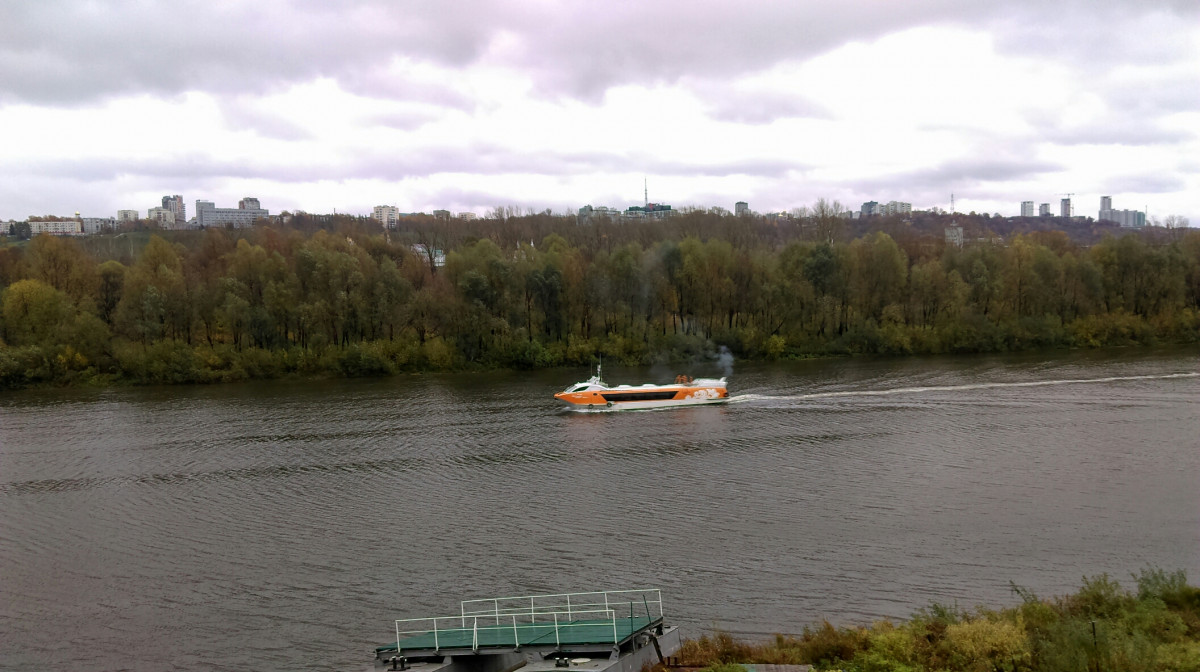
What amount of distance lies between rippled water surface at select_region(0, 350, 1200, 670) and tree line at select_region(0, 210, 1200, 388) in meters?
15.0

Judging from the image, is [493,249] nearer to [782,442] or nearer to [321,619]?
[782,442]

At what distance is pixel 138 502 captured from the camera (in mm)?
29938

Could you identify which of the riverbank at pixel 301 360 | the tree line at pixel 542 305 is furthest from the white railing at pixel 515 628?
the tree line at pixel 542 305

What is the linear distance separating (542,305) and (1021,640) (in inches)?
2153

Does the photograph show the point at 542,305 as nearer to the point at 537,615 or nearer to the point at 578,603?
the point at 578,603

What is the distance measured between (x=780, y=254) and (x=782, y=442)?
3938 cm

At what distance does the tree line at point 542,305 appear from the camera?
61906 millimetres

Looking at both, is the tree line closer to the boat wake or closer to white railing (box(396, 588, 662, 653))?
the boat wake

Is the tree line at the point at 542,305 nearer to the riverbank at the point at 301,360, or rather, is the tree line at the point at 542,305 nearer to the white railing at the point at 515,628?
the riverbank at the point at 301,360

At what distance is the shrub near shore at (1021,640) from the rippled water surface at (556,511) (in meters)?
2.11

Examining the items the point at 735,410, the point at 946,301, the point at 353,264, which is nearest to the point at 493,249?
the point at 353,264

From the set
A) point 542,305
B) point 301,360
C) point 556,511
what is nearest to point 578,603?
point 556,511

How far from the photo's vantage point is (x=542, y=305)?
67.7 meters

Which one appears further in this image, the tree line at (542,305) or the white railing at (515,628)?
the tree line at (542,305)
